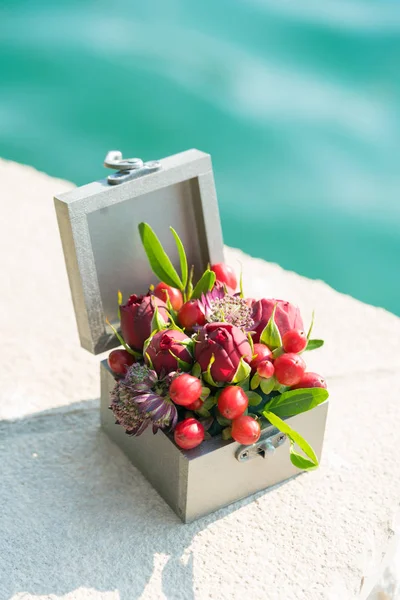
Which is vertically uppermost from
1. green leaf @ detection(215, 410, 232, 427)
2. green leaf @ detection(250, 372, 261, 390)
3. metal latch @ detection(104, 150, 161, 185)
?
metal latch @ detection(104, 150, 161, 185)

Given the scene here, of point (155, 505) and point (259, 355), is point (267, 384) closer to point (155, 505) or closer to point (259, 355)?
point (259, 355)

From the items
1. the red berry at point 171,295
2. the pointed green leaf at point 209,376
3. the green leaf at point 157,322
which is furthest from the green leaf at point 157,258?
the pointed green leaf at point 209,376

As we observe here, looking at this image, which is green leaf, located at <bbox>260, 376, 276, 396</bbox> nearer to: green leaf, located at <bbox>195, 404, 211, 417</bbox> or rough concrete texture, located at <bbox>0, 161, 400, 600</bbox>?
green leaf, located at <bbox>195, 404, 211, 417</bbox>

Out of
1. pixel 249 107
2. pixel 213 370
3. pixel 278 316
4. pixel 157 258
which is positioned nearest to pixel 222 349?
pixel 213 370

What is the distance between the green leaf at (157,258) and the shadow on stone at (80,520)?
0.97 feet

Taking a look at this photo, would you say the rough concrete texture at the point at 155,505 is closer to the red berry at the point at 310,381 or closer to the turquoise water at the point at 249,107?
the red berry at the point at 310,381

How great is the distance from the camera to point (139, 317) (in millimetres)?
1152

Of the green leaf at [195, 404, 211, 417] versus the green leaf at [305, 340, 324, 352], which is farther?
the green leaf at [305, 340, 324, 352]

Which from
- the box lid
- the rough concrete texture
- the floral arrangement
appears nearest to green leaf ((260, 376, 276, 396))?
the floral arrangement

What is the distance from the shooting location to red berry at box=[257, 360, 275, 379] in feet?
3.52

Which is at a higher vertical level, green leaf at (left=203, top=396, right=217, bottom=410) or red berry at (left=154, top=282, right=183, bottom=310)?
red berry at (left=154, top=282, right=183, bottom=310)

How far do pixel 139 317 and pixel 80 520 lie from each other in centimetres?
32

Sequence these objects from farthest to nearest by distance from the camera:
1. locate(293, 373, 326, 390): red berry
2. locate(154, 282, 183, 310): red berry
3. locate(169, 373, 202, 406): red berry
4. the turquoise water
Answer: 1. the turquoise water
2. locate(154, 282, 183, 310): red berry
3. locate(293, 373, 326, 390): red berry
4. locate(169, 373, 202, 406): red berry

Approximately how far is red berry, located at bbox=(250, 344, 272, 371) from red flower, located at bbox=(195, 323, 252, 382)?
0.03 meters
